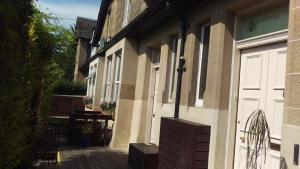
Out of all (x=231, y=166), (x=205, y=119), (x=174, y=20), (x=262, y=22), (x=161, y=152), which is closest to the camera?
(x=262, y=22)

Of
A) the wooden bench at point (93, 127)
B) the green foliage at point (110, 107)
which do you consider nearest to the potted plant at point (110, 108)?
the green foliage at point (110, 107)

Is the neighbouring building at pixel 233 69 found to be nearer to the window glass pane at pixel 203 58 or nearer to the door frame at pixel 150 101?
the window glass pane at pixel 203 58

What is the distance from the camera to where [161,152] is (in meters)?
6.74

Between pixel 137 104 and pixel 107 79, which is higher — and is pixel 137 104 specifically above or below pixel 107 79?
below

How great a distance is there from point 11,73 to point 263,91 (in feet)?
10.8

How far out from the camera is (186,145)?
5.46m

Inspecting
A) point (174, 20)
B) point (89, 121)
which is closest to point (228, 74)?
point (174, 20)

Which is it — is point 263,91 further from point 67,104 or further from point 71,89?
point 71,89

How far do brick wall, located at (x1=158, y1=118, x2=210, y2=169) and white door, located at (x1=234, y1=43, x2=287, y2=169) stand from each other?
21.3 inches

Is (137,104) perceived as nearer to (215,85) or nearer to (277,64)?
(215,85)

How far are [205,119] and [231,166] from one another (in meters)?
0.89

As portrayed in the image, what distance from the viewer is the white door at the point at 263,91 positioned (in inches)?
167

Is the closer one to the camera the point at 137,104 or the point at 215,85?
the point at 215,85

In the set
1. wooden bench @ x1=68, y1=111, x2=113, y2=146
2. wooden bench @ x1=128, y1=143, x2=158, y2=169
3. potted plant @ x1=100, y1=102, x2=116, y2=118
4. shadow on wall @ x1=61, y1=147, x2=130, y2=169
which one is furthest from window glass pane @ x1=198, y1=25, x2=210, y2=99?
potted plant @ x1=100, y1=102, x2=116, y2=118
